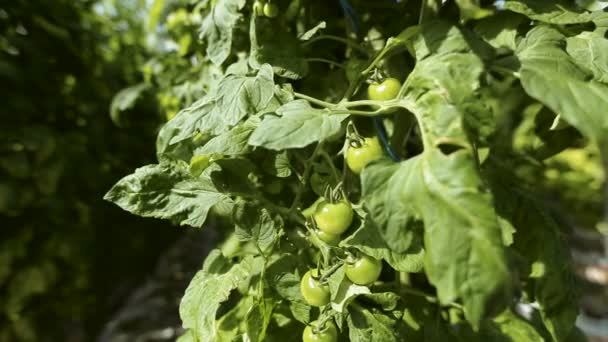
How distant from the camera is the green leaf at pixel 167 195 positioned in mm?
844

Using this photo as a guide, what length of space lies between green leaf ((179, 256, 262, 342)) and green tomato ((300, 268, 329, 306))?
0.13 m

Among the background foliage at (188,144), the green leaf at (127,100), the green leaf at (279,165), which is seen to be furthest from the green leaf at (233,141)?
the green leaf at (127,100)

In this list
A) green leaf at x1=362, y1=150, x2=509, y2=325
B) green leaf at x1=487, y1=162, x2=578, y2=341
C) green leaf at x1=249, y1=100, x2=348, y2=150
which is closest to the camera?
green leaf at x1=362, y1=150, x2=509, y2=325

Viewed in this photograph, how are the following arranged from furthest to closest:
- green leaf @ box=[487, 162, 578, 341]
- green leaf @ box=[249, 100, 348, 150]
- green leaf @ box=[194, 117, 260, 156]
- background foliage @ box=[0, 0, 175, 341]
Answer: background foliage @ box=[0, 0, 175, 341] → green leaf @ box=[487, 162, 578, 341] → green leaf @ box=[194, 117, 260, 156] → green leaf @ box=[249, 100, 348, 150]

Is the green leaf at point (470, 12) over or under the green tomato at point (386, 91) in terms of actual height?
under

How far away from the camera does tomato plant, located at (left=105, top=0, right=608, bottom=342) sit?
0.56 metres

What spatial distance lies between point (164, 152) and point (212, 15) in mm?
303

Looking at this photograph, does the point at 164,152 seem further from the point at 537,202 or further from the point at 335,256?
the point at 537,202

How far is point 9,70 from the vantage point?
218cm

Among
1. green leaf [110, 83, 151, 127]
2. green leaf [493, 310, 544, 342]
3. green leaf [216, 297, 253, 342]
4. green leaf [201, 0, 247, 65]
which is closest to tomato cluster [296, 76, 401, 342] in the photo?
green leaf [216, 297, 253, 342]

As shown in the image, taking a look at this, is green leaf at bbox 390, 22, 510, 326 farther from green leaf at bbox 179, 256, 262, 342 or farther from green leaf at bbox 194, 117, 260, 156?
green leaf at bbox 179, 256, 262, 342

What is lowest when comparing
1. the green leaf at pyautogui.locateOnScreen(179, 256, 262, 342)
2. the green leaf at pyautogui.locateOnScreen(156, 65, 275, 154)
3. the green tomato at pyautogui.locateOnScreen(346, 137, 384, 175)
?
the green leaf at pyautogui.locateOnScreen(179, 256, 262, 342)

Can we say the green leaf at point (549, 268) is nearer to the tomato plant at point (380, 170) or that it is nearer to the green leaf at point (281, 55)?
the tomato plant at point (380, 170)

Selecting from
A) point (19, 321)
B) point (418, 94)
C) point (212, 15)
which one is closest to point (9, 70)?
point (19, 321)
